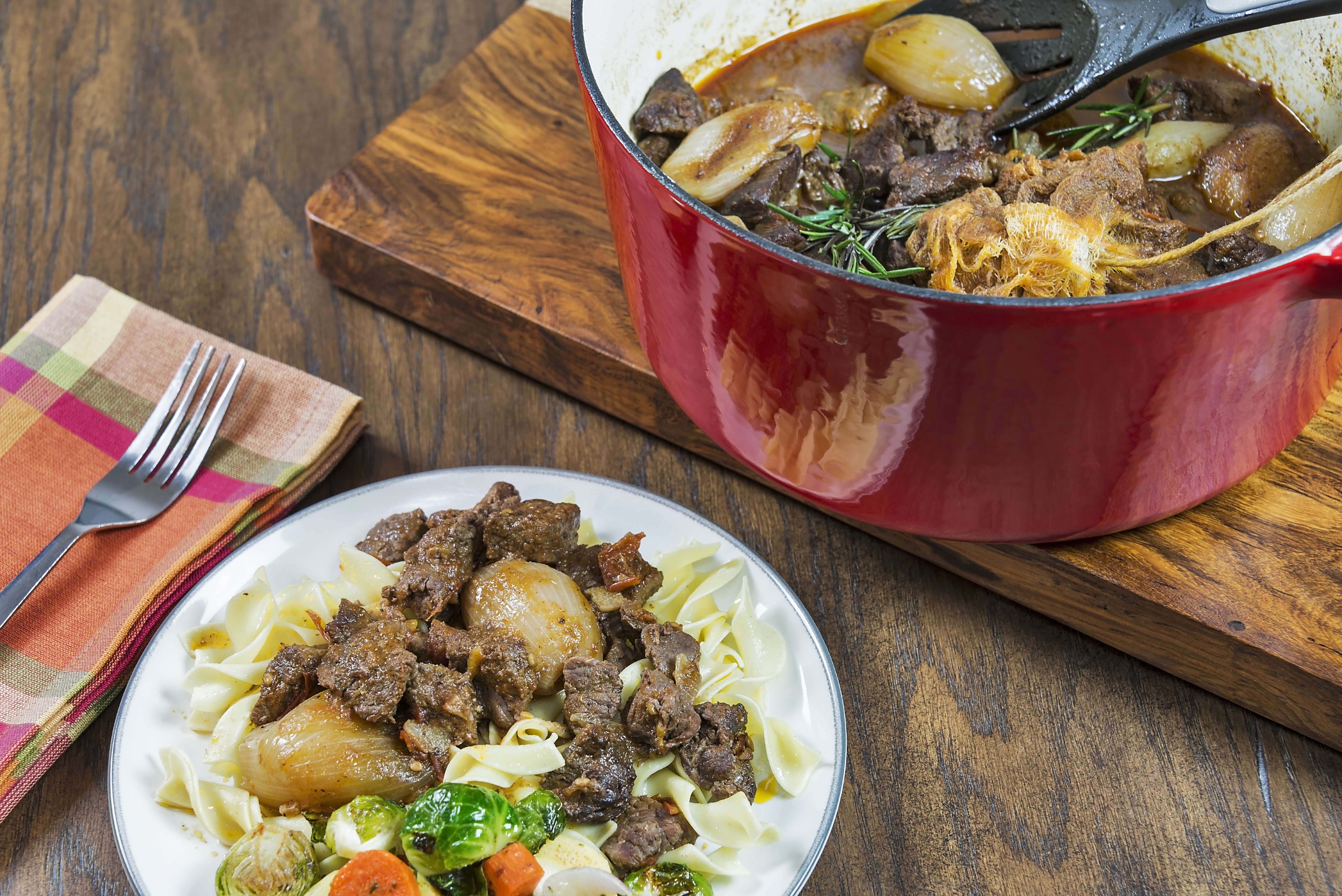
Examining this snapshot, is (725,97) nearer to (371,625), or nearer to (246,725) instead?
(371,625)

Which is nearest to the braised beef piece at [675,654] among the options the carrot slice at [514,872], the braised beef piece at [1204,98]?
the carrot slice at [514,872]

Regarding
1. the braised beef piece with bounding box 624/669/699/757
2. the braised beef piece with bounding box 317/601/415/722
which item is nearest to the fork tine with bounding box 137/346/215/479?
the braised beef piece with bounding box 317/601/415/722

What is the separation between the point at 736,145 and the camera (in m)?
2.50

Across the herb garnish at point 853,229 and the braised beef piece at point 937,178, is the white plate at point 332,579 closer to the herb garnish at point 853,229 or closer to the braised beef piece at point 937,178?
the herb garnish at point 853,229

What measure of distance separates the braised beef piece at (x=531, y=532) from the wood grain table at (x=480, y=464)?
0.44 m

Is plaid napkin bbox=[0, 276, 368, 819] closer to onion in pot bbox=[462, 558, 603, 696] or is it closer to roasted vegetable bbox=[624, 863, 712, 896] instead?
onion in pot bbox=[462, 558, 603, 696]

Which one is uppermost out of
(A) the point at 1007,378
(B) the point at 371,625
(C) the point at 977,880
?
(A) the point at 1007,378

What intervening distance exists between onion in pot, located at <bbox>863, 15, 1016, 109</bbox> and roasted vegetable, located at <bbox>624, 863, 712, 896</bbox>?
175 centimetres

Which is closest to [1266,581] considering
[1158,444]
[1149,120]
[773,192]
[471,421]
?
[1158,444]

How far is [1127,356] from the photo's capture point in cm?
A: 177

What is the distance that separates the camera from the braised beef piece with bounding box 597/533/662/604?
7.88 ft

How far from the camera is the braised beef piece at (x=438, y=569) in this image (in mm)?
2346

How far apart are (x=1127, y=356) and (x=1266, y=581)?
851 mm

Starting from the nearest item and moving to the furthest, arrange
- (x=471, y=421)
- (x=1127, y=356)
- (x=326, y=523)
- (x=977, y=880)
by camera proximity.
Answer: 1. (x=1127, y=356)
2. (x=977, y=880)
3. (x=326, y=523)
4. (x=471, y=421)
